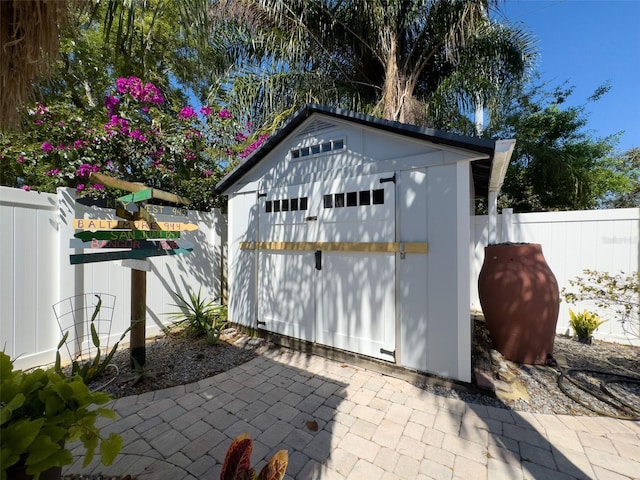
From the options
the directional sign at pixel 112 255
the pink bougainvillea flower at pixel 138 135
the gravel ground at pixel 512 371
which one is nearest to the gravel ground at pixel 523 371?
the gravel ground at pixel 512 371

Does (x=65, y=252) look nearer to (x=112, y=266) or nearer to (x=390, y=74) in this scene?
(x=112, y=266)

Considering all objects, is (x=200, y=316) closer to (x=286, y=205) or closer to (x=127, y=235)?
(x=127, y=235)

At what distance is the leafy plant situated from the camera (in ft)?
14.1

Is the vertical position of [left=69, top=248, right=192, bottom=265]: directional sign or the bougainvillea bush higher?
the bougainvillea bush

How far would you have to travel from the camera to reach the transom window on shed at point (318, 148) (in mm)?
3924

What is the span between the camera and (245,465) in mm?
1504

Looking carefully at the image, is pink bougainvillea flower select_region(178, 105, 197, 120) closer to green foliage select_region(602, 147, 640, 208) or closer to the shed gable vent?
the shed gable vent

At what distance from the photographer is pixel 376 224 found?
352 cm

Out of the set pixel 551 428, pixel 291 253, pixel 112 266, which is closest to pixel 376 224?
pixel 291 253

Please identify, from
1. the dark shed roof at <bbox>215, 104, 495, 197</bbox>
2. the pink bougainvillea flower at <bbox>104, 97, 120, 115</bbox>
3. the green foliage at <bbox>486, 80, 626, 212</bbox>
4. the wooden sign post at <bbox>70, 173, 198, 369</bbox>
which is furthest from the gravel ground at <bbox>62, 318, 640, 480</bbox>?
the green foliage at <bbox>486, 80, 626, 212</bbox>

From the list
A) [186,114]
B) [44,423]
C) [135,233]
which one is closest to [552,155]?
[186,114]

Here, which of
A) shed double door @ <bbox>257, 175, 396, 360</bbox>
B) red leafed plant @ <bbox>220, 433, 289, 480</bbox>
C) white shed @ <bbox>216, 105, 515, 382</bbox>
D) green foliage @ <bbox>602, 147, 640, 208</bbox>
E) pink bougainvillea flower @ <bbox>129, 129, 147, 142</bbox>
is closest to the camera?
red leafed plant @ <bbox>220, 433, 289, 480</bbox>

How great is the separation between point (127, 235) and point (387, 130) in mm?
3100

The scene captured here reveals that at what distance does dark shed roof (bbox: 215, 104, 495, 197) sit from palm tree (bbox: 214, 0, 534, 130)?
3110 mm
